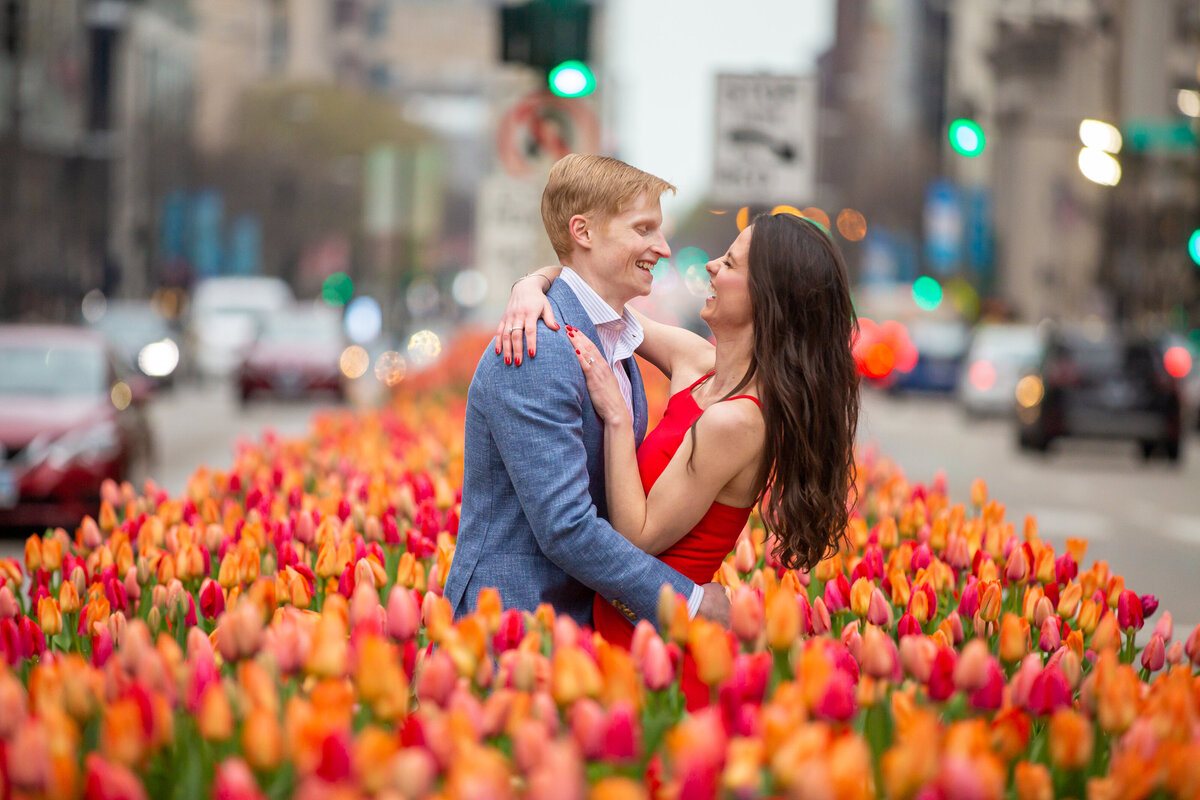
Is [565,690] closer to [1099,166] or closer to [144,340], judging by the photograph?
[1099,166]

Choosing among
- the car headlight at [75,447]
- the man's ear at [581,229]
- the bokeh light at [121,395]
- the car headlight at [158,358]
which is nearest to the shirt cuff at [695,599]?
the man's ear at [581,229]

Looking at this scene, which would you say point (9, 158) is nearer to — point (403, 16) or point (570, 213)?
point (570, 213)

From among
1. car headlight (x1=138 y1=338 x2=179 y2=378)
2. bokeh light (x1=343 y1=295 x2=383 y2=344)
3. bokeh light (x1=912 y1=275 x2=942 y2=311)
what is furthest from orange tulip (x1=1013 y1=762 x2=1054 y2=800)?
bokeh light (x1=912 y1=275 x2=942 y2=311)

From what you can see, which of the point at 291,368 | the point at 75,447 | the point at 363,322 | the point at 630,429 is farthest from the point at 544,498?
the point at 363,322

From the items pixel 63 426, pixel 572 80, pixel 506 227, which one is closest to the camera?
pixel 572 80

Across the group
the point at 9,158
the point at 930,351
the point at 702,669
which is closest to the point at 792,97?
A: the point at 702,669

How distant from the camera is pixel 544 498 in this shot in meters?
3.22

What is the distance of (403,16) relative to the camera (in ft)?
548

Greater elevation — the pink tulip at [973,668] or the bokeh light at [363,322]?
the pink tulip at [973,668]

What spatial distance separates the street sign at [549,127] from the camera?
10047 millimetres

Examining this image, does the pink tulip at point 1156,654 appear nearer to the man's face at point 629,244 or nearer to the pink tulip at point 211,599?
the man's face at point 629,244

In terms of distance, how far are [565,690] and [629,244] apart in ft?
3.71

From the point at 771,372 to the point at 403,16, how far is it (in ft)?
556

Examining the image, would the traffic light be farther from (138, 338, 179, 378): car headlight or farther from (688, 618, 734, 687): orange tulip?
(138, 338, 179, 378): car headlight
